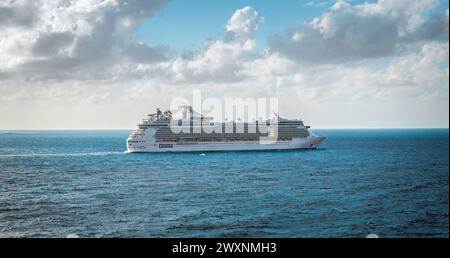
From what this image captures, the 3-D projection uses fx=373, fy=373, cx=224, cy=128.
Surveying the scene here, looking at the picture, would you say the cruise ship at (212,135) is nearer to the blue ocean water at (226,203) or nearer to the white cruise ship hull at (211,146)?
the white cruise ship hull at (211,146)

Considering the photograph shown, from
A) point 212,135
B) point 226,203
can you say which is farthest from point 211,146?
point 226,203

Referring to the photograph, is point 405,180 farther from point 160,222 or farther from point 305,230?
point 160,222

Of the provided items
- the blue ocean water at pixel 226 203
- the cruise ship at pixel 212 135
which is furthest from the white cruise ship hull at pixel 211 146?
the blue ocean water at pixel 226 203

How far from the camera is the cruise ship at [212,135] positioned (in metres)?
72.8

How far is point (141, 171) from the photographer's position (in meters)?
43.8

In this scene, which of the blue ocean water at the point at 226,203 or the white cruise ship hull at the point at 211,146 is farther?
the white cruise ship hull at the point at 211,146

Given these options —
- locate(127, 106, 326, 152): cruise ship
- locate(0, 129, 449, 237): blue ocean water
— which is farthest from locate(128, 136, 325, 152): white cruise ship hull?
locate(0, 129, 449, 237): blue ocean water

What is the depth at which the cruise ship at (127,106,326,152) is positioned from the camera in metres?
72.8

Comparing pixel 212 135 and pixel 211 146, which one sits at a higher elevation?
pixel 212 135

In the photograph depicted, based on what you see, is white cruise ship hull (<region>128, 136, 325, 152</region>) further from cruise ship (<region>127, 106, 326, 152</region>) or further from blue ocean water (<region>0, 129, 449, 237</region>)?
blue ocean water (<region>0, 129, 449, 237</region>)

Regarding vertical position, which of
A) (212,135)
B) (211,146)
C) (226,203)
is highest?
(212,135)

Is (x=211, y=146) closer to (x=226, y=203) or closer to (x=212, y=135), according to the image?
(x=212, y=135)

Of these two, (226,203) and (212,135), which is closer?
(226,203)

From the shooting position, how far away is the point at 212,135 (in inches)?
2940
